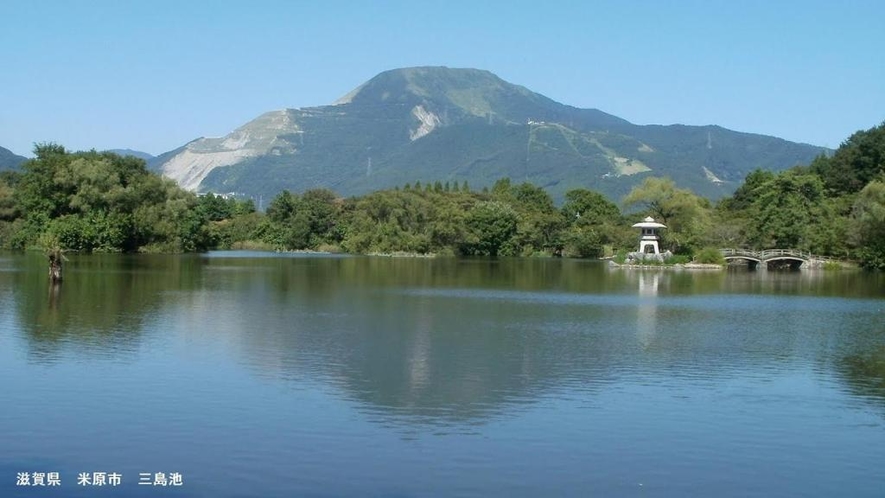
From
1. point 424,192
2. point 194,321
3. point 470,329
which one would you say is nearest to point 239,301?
point 194,321

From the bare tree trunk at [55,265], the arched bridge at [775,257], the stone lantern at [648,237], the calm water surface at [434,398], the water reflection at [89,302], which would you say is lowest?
the calm water surface at [434,398]

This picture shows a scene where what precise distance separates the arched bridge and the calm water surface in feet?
137

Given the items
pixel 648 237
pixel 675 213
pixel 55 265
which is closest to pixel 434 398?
pixel 55 265

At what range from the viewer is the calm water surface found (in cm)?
1227

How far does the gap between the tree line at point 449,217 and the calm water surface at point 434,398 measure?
125ft

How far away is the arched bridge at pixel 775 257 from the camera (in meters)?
74.1

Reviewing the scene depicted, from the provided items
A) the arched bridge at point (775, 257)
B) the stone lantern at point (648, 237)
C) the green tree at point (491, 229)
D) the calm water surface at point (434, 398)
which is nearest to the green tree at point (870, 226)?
the arched bridge at point (775, 257)

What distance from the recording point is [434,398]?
17.0 metres

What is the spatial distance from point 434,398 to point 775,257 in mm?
63747

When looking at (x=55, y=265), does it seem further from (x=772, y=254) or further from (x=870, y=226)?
(x=772, y=254)

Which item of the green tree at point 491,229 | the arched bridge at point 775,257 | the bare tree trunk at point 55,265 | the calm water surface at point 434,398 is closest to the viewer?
the calm water surface at point 434,398

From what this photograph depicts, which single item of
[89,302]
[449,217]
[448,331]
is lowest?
[448,331]

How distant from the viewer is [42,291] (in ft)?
112

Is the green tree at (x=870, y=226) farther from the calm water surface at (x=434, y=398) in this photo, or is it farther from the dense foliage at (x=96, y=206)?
the dense foliage at (x=96, y=206)
